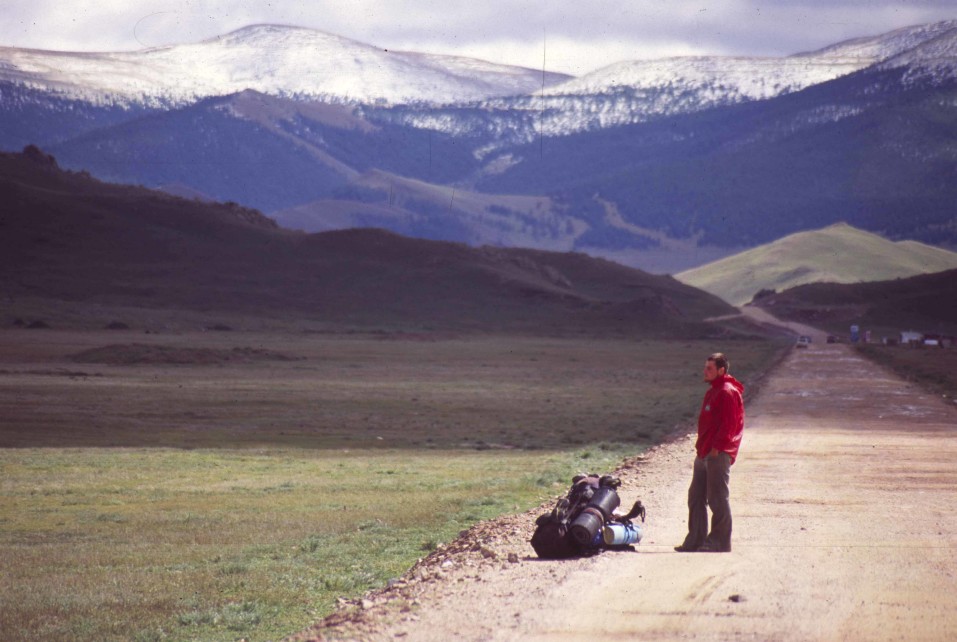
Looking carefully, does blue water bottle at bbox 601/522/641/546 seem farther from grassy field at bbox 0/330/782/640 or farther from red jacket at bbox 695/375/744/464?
grassy field at bbox 0/330/782/640

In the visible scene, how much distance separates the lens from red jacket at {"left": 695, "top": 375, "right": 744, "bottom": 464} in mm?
12242

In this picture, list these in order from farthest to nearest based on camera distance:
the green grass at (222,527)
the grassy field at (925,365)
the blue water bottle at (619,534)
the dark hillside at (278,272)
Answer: the dark hillside at (278,272), the grassy field at (925,365), the blue water bottle at (619,534), the green grass at (222,527)

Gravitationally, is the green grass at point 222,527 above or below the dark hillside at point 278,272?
below

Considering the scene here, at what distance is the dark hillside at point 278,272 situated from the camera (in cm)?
11519

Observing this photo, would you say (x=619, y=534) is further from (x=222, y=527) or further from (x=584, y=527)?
(x=222, y=527)

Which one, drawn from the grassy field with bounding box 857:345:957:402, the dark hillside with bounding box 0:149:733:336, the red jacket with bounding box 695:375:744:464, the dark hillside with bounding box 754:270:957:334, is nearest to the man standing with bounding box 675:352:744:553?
the red jacket with bounding box 695:375:744:464

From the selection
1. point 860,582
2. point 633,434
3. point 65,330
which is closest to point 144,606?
point 860,582

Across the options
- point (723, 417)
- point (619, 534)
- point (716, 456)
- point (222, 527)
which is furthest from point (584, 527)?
point (222, 527)

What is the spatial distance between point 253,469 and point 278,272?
4193 inches

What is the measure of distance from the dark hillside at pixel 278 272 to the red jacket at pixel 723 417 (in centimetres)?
9282

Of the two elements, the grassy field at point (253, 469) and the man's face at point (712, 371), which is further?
the grassy field at point (253, 469)

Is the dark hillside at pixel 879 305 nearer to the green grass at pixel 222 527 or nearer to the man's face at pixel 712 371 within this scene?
the green grass at pixel 222 527

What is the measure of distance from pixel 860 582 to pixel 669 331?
104078 millimetres

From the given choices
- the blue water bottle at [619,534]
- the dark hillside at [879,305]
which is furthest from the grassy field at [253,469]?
the dark hillside at [879,305]
